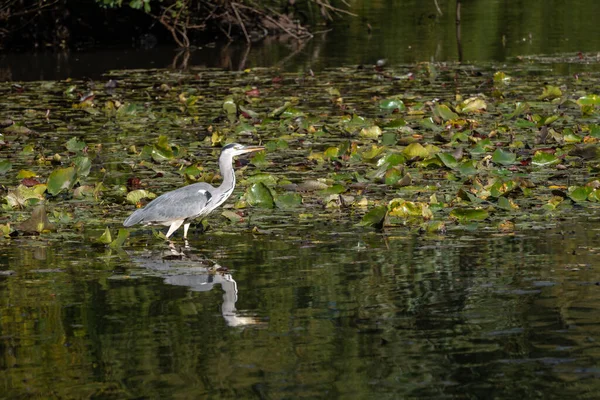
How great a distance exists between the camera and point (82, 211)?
884cm

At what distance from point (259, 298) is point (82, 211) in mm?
2848

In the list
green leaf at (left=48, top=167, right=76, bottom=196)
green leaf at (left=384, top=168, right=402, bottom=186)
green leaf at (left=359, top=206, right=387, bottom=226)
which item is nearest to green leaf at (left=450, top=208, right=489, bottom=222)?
green leaf at (left=359, top=206, right=387, bottom=226)

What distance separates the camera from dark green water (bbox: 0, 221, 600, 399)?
5.05 meters

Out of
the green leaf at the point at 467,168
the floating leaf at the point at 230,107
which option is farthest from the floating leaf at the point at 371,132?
the floating leaf at the point at 230,107

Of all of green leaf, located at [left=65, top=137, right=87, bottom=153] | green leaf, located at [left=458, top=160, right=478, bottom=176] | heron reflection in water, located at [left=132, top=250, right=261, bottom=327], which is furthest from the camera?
green leaf, located at [left=65, top=137, right=87, bottom=153]

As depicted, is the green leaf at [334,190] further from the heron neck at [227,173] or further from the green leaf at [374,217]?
the green leaf at [374,217]

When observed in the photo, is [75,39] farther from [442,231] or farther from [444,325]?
[444,325]

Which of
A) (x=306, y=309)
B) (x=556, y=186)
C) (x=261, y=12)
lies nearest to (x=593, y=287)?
(x=306, y=309)

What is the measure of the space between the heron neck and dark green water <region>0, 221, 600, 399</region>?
19.2 inches

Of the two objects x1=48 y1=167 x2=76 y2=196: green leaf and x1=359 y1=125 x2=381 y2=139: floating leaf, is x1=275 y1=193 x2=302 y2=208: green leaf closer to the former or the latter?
x1=48 y1=167 x2=76 y2=196: green leaf

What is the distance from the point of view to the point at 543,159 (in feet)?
32.0

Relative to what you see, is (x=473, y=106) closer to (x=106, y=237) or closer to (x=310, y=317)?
(x=106, y=237)

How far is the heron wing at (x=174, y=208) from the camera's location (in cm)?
806

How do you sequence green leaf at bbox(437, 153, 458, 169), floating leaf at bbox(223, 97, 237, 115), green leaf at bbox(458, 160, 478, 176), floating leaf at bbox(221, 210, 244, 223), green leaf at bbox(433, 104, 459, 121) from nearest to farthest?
floating leaf at bbox(221, 210, 244, 223) < green leaf at bbox(458, 160, 478, 176) < green leaf at bbox(437, 153, 458, 169) < green leaf at bbox(433, 104, 459, 121) < floating leaf at bbox(223, 97, 237, 115)
